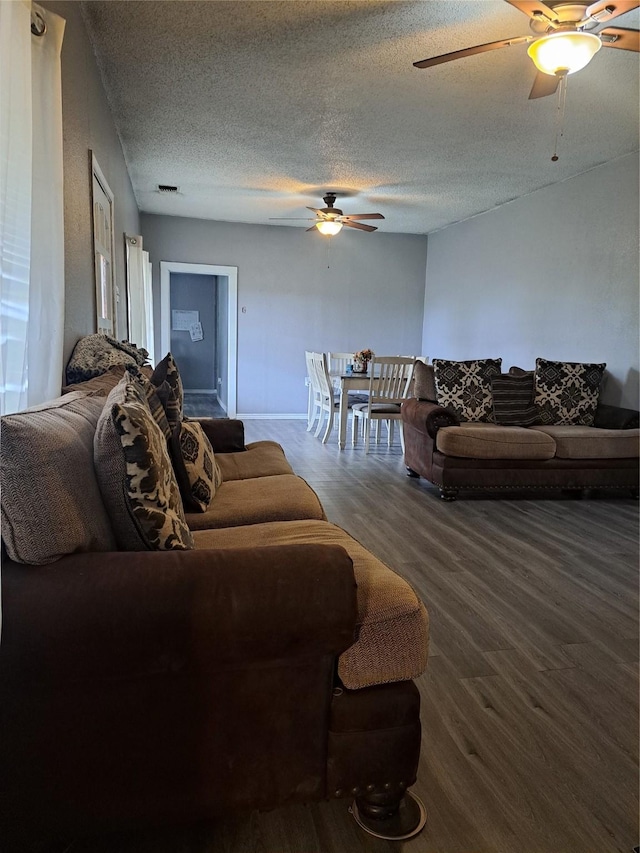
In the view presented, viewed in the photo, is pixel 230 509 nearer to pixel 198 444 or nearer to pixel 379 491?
pixel 198 444

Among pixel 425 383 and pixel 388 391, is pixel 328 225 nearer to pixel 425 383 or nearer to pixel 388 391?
pixel 388 391

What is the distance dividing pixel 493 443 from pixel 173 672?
3353mm

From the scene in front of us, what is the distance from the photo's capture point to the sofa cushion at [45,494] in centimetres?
106

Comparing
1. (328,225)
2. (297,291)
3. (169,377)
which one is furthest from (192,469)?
(297,291)

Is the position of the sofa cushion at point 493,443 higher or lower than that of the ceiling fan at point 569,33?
lower

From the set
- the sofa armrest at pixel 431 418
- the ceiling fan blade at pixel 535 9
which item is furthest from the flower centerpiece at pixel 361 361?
the ceiling fan blade at pixel 535 9

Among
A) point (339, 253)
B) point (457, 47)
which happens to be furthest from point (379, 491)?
point (339, 253)

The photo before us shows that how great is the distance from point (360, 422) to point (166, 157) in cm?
386

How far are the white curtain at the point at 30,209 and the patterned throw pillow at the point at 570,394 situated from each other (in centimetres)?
386

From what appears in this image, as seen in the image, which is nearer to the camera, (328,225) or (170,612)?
(170,612)

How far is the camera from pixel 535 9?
2158mm

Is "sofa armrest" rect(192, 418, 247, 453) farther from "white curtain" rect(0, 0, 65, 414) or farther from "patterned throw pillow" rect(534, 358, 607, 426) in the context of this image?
"patterned throw pillow" rect(534, 358, 607, 426)

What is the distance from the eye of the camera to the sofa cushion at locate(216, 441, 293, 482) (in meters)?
2.61

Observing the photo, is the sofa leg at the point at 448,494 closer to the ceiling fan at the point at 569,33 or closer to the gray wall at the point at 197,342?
the ceiling fan at the point at 569,33
